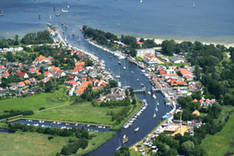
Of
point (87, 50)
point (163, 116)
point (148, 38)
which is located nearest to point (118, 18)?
point (148, 38)

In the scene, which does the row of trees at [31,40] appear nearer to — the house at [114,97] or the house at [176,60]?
the house at [176,60]

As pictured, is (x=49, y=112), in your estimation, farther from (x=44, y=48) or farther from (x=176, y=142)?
(x=44, y=48)

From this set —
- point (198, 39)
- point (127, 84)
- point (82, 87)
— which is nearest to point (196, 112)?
point (127, 84)

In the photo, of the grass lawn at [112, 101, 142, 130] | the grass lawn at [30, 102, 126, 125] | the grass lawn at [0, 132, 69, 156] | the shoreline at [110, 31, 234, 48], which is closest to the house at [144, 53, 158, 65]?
the shoreline at [110, 31, 234, 48]

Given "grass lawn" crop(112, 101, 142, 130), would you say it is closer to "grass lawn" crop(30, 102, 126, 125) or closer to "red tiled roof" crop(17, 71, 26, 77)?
"grass lawn" crop(30, 102, 126, 125)

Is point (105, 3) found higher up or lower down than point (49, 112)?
higher up
